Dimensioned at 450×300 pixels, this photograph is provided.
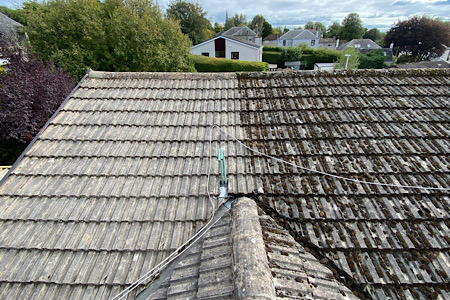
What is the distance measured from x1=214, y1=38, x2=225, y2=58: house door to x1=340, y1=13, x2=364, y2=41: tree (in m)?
53.4

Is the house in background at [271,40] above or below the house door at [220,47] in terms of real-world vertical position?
below

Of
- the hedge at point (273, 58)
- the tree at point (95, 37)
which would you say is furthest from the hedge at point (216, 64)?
the hedge at point (273, 58)

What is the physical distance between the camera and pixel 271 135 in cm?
385

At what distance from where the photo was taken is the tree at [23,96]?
28.7ft

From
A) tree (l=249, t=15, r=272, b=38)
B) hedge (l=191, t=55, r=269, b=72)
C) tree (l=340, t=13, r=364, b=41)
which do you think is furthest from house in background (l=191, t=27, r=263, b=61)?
tree (l=340, t=13, r=364, b=41)

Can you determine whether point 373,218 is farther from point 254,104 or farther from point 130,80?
point 130,80

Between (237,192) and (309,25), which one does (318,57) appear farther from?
(309,25)

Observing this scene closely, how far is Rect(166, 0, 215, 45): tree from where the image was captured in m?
40.5

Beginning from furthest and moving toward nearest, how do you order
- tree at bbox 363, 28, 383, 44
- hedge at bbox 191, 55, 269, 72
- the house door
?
1. tree at bbox 363, 28, 383, 44
2. the house door
3. hedge at bbox 191, 55, 269, 72

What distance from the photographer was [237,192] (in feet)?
10.1

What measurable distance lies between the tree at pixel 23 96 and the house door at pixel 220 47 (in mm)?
23869

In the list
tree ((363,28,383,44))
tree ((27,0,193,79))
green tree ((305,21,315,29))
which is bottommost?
tree ((363,28,383,44))

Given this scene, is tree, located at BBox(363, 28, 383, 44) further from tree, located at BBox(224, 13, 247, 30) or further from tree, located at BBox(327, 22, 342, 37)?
tree, located at BBox(224, 13, 247, 30)

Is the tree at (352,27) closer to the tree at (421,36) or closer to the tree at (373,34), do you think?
the tree at (421,36)
